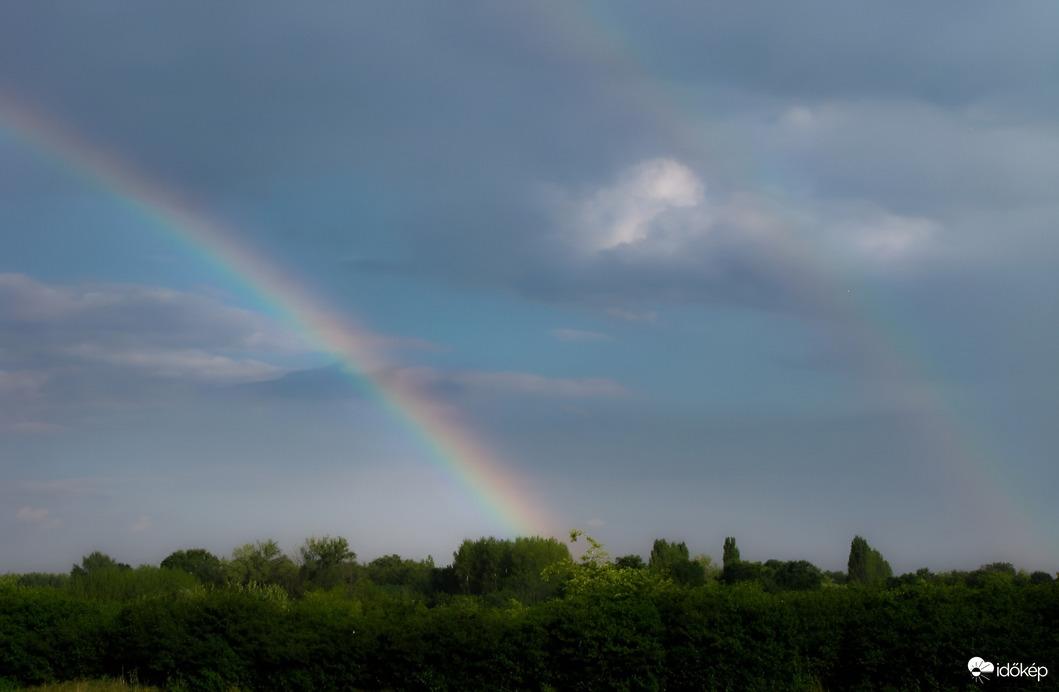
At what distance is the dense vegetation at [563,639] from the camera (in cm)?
1539

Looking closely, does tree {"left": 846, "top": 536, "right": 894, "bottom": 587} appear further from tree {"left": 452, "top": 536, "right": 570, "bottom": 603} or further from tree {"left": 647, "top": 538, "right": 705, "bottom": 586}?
tree {"left": 452, "top": 536, "right": 570, "bottom": 603}

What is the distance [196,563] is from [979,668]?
3035 inches

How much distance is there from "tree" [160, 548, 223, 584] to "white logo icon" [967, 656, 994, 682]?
2667 inches

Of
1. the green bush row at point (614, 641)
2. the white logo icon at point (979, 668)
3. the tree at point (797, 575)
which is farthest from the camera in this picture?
the tree at point (797, 575)

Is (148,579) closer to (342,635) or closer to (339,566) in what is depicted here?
(339,566)

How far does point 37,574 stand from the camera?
2790 inches

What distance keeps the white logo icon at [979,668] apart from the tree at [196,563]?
67.7m

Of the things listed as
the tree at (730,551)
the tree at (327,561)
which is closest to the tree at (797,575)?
the tree at (730,551)

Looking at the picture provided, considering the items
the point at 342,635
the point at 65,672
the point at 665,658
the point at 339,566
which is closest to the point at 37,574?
the point at 339,566

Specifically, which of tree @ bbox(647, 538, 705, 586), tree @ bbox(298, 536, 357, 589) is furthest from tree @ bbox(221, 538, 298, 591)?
tree @ bbox(647, 538, 705, 586)

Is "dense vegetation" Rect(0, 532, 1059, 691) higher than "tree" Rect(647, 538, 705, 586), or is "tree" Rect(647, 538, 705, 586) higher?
"tree" Rect(647, 538, 705, 586)

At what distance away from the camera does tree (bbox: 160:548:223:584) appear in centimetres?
7519

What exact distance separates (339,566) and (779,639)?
5917cm

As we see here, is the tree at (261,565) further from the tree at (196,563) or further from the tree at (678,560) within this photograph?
the tree at (678,560)
